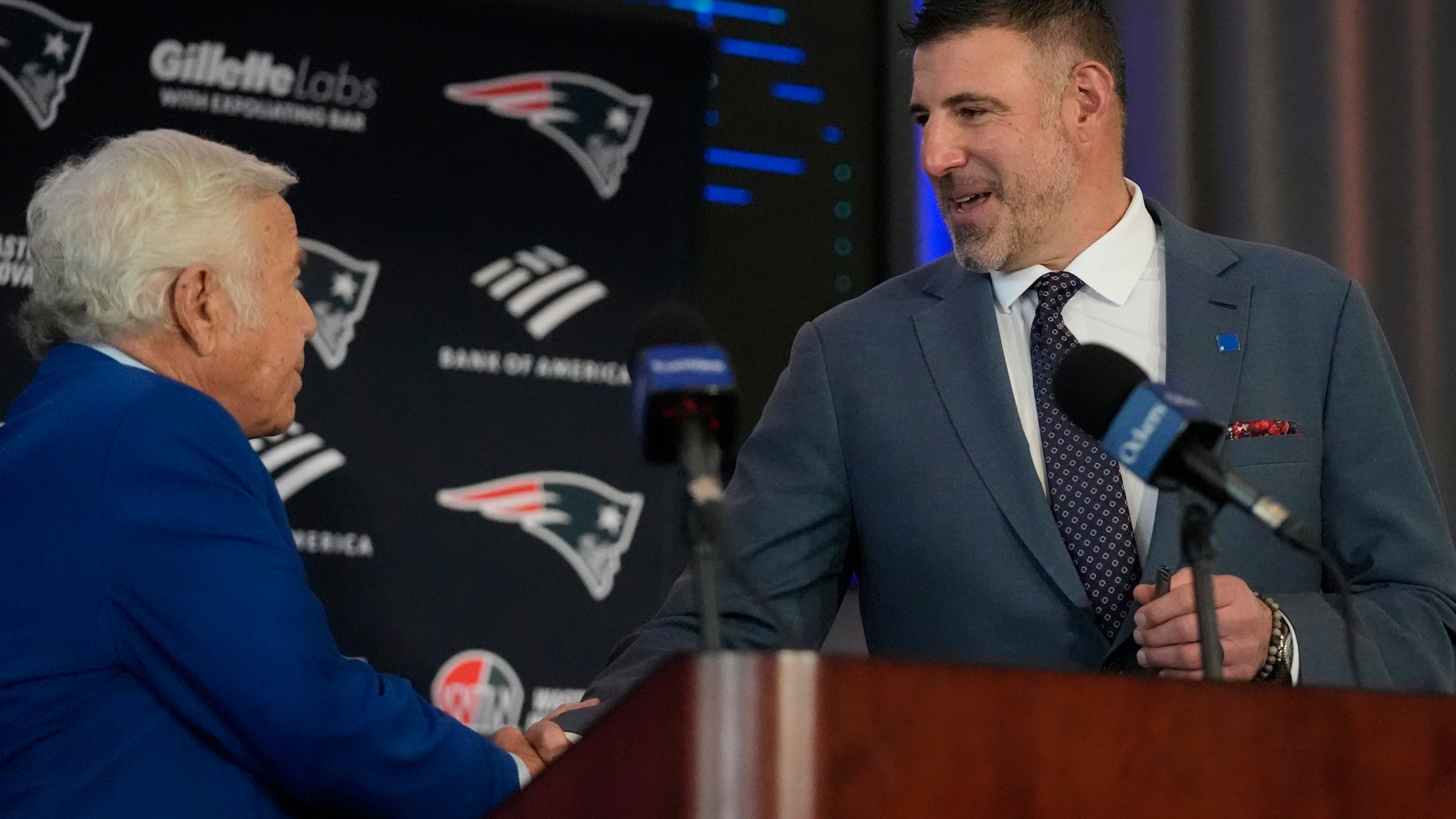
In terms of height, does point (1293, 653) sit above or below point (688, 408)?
below

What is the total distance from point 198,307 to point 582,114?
1652mm

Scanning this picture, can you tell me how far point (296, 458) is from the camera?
3.48 m

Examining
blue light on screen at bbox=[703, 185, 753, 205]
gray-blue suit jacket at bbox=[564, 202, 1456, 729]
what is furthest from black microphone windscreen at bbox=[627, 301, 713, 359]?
blue light on screen at bbox=[703, 185, 753, 205]

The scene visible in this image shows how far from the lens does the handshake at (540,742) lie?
227 centimetres

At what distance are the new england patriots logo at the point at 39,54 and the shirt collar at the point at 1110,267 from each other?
6.24 ft

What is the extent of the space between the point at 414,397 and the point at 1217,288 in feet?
5.55

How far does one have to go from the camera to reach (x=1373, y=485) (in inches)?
90.7

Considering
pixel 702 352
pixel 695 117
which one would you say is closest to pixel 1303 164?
pixel 695 117

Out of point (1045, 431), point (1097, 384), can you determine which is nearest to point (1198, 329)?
point (1045, 431)

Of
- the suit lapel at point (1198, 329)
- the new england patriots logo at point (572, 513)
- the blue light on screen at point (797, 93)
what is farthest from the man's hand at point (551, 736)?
the blue light on screen at point (797, 93)

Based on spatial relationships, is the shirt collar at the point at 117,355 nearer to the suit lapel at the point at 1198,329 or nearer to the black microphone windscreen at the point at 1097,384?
the black microphone windscreen at the point at 1097,384

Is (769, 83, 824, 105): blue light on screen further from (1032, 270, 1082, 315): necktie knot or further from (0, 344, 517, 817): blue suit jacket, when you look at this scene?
(0, 344, 517, 817): blue suit jacket

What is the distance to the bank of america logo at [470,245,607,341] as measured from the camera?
3.70m

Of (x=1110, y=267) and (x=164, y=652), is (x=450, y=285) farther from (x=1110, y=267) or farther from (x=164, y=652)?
(x=164, y=652)
